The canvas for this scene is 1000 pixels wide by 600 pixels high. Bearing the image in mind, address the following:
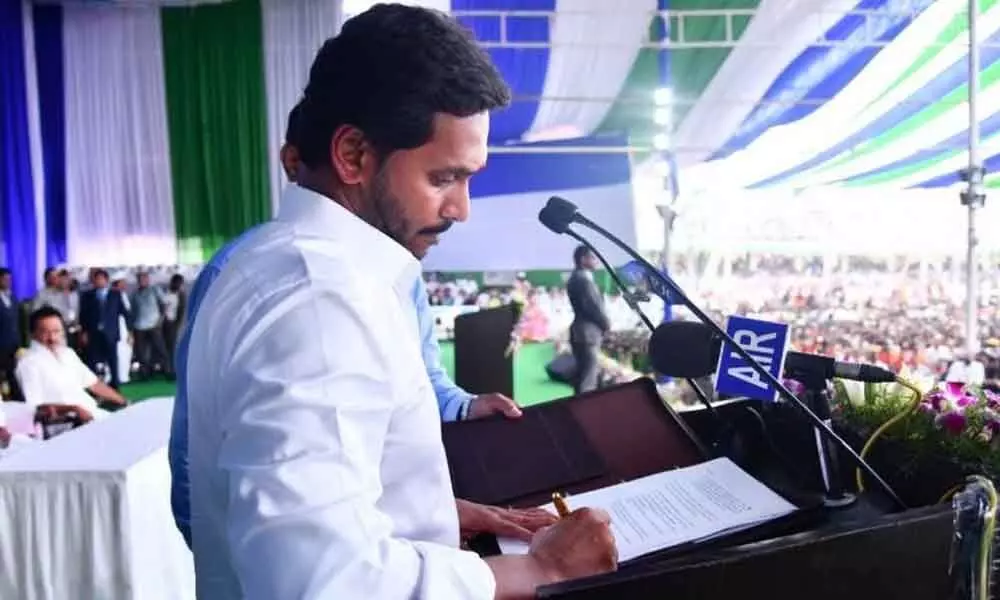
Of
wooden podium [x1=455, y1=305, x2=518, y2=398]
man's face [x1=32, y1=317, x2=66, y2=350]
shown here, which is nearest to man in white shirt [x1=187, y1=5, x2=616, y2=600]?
wooden podium [x1=455, y1=305, x2=518, y2=398]

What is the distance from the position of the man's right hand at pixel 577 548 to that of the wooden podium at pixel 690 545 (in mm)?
26

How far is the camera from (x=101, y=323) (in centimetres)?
729

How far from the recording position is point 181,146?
834 cm

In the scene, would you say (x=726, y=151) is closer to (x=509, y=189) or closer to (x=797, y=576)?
(x=509, y=189)

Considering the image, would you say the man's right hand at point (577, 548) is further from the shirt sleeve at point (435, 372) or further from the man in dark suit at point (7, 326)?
the man in dark suit at point (7, 326)

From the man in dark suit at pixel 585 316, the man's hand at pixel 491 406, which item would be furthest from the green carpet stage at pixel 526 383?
the man's hand at pixel 491 406

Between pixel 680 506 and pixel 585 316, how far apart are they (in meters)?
4.58

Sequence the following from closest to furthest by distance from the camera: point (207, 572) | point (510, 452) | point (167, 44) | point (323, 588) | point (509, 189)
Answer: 1. point (323, 588)
2. point (207, 572)
3. point (510, 452)
4. point (509, 189)
5. point (167, 44)

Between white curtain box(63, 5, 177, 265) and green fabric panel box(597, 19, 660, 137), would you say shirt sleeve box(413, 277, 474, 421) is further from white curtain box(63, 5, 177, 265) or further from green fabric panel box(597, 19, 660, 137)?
white curtain box(63, 5, 177, 265)

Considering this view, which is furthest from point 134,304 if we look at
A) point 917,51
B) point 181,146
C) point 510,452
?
point 510,452

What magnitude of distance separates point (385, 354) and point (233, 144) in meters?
8.32

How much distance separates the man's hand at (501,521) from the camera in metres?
0.79

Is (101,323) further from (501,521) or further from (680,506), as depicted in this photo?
(680,506)

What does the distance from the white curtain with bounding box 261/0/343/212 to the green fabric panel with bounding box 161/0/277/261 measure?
0.12 metres
